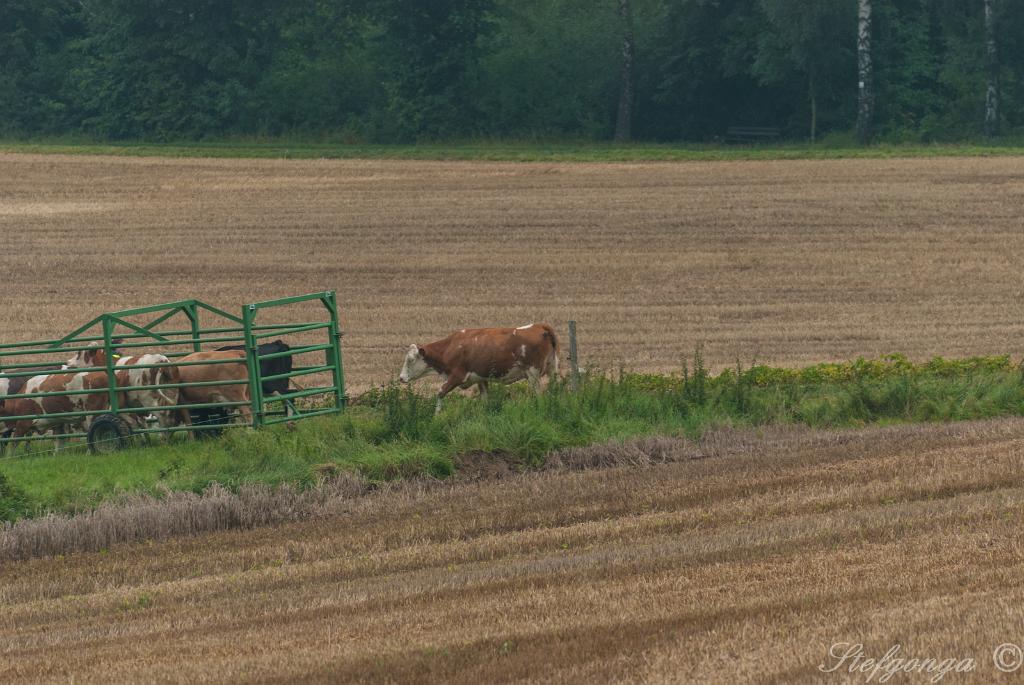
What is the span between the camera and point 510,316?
88.8ft

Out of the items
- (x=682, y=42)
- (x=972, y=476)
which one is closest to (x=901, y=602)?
(x=972, y=476)

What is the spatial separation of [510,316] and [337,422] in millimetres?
10852

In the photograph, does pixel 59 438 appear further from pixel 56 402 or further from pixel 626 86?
pixel 626 86

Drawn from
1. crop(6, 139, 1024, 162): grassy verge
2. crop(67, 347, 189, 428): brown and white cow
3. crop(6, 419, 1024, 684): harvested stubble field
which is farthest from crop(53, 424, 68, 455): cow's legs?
crop(6, 139, 1024, 162): grassy verge

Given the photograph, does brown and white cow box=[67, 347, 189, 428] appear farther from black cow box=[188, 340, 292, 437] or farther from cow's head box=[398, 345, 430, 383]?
cow's head box=[398, 345, 430, 383]

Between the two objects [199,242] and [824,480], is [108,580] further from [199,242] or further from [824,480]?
[199,242]

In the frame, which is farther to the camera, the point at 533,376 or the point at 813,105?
the point at 813,105

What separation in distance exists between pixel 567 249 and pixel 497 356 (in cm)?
1258

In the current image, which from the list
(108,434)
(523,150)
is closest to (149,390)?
(108,434)

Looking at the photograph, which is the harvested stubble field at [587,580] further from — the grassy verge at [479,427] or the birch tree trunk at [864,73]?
the birch tree trunk at [864,73]

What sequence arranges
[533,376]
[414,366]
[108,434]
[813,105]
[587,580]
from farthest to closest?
[813,105], [414,366], [533,376], [108,434], [587,580]

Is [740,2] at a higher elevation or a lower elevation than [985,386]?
higher

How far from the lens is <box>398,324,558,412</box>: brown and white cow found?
2005 cm

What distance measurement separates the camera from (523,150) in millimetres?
45812
